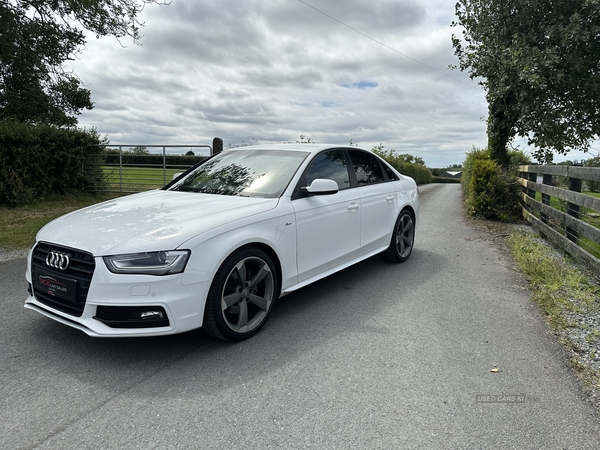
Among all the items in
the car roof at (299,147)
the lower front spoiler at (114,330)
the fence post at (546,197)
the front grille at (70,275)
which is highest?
the car roof at (299,147)

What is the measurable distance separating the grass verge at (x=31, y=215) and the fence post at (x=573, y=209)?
8.56m

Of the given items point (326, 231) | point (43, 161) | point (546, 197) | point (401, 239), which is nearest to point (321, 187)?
point (326, 231)

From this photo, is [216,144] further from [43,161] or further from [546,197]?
[546,197]

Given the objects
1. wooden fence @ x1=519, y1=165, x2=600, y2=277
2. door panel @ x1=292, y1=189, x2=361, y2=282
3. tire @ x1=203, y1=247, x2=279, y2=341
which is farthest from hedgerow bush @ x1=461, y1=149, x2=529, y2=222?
tire @ x1=203, y1=247, x2=279, y2=341

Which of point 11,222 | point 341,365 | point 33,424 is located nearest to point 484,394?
point 341,365

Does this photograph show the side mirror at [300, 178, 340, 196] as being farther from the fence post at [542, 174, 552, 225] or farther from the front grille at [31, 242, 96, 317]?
the fence post at [542, 174, 552, 225]

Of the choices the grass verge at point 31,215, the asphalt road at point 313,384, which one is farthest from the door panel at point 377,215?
the grass verge at point 31,215

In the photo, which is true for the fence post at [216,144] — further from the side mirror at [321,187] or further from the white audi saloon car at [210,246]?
the side mirror at [321,187]

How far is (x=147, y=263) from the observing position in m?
3.15

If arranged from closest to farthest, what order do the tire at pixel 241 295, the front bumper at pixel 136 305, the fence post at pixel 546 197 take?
the front bumper at pixel 136 305
the tire at pixel 241 295
the fence post at pixel 546 197

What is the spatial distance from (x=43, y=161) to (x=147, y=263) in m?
10.7

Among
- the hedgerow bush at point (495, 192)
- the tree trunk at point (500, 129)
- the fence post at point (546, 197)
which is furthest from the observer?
the tree trunk at point (500, 129)

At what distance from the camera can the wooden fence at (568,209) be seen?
18.2 feet

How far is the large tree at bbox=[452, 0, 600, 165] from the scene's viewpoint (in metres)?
10.2
